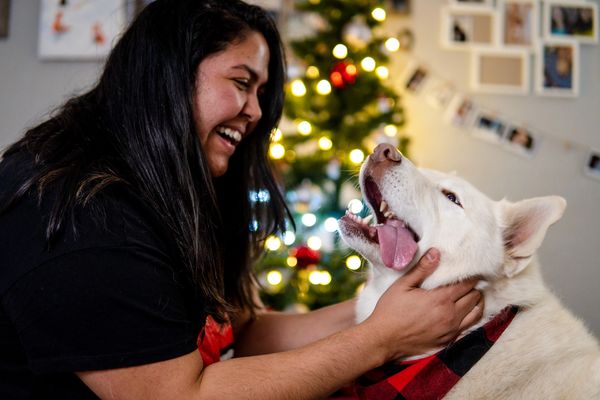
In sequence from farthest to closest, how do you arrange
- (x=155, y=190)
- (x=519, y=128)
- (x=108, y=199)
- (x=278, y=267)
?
(x=519, y=128), (x=278, y=267), (x=155, y=190), (x=108, y=199)

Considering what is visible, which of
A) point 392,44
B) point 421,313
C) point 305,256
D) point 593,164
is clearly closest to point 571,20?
point 593,164

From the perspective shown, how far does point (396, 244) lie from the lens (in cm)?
135

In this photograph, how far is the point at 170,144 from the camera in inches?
49.1

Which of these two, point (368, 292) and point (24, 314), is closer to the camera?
point (24, 314)

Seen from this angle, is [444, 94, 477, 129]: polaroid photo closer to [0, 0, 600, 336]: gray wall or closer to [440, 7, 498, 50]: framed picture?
[0, 0, 600, 336]: gray wall

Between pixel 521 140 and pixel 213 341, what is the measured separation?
10.1ft

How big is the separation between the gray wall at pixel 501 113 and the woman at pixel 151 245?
2.54 m

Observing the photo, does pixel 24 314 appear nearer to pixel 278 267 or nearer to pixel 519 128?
pixel 278 267

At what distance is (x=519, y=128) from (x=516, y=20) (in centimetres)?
79

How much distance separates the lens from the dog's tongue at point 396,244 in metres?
1.33

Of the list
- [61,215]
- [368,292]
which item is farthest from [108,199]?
[368,292]

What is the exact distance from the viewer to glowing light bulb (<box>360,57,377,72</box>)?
3.18 m

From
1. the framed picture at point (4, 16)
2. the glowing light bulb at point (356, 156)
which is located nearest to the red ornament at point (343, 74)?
the glowing light bulb at point (356, 156)

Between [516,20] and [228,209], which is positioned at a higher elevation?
[516,20]
